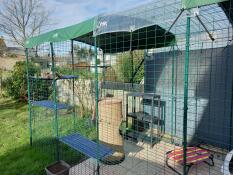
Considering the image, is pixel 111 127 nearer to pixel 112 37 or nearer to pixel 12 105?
pixel 112 37

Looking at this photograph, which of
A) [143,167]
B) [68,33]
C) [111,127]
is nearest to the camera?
[68,33]

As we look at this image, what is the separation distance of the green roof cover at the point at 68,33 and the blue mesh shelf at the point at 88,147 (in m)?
1.54

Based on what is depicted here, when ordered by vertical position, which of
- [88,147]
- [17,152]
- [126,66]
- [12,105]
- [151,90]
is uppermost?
[126,66]

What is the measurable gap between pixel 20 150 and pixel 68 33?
2.63 m

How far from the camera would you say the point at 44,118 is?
583 cm

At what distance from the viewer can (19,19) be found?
61.3 ft

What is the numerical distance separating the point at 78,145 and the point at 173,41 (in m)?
2.75

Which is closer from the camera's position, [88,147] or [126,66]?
[88,147]

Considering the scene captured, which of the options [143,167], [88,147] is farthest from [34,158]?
[143,167]

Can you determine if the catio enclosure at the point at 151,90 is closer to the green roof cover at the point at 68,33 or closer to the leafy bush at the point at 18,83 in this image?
the green roof cover at the point at 68,33

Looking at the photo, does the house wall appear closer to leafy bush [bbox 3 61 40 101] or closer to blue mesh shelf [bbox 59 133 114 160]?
blue mesh shelf [bbox 59 133 114 160]

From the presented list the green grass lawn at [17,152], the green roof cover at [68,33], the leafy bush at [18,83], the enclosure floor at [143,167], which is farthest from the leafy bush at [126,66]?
the leafy bush at [18,83]

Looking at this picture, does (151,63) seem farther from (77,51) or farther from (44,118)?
(44,118)

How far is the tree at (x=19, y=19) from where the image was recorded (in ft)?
60.7
